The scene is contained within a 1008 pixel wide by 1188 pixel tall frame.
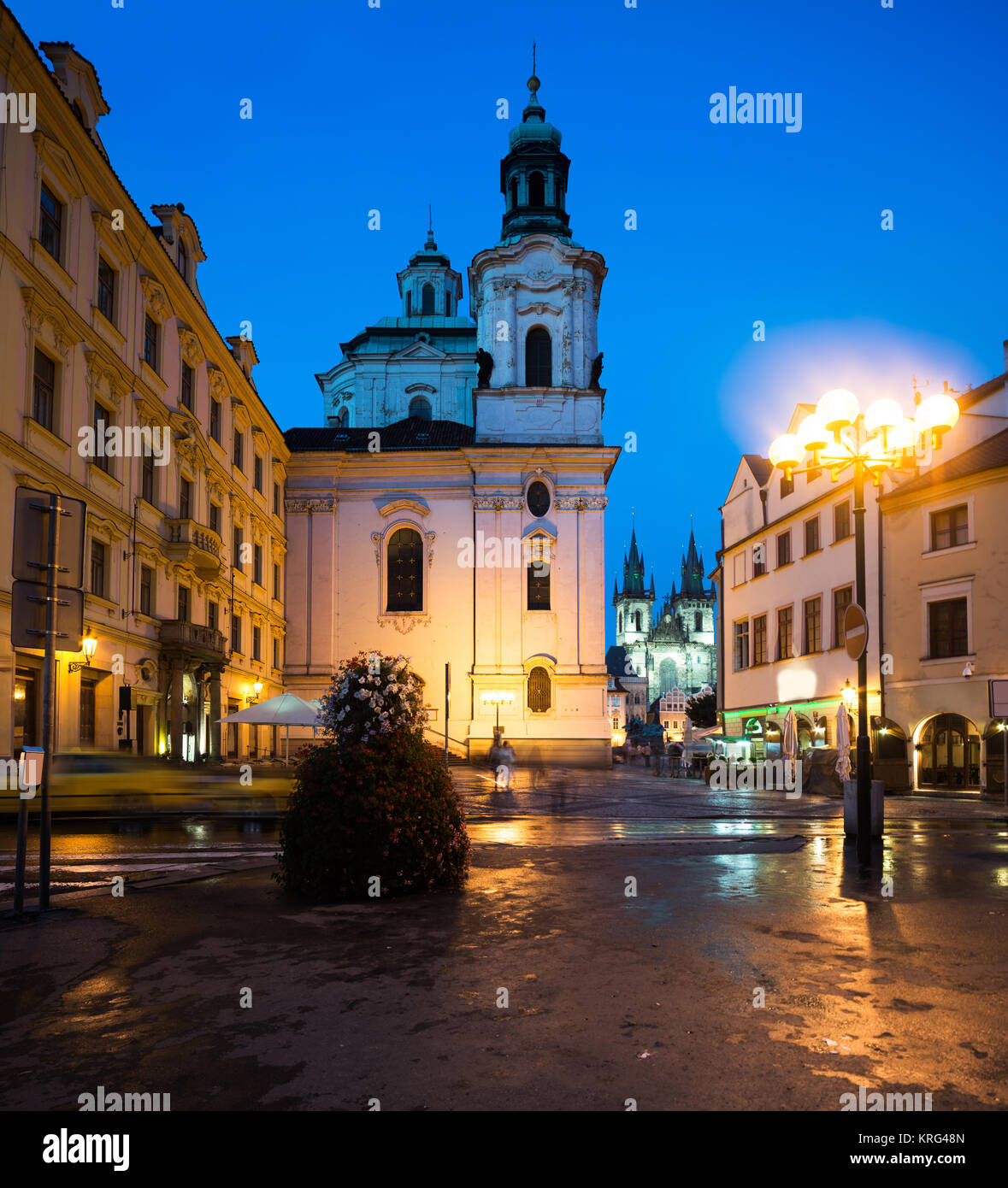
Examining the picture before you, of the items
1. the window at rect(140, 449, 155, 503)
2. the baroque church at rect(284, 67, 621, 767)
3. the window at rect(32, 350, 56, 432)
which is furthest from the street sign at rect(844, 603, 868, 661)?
the baroque church at rect(284, 67, 621, 767)

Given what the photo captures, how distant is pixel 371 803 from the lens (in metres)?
8.30

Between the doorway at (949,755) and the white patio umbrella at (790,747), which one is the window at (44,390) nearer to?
the white patio umbrella at (790,747)

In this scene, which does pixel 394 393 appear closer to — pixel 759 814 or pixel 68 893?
pixel 759 814

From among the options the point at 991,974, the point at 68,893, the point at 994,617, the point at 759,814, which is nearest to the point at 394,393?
the point at 994,617

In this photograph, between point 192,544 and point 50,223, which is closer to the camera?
point 50,223

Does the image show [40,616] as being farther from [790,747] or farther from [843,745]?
[790,747]

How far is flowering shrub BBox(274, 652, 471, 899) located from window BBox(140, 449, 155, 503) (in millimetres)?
21141

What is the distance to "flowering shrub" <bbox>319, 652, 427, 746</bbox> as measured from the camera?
880 cm

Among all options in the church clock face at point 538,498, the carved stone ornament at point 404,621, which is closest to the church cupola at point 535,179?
the church clock face at point 538,498

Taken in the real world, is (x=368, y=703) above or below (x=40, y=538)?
below

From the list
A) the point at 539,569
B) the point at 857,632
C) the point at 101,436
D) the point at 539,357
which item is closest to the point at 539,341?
the point at 539,357

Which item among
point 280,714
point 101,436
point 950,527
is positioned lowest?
point 280,714

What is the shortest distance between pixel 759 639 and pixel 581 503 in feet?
37.1

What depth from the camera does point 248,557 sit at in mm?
40281
